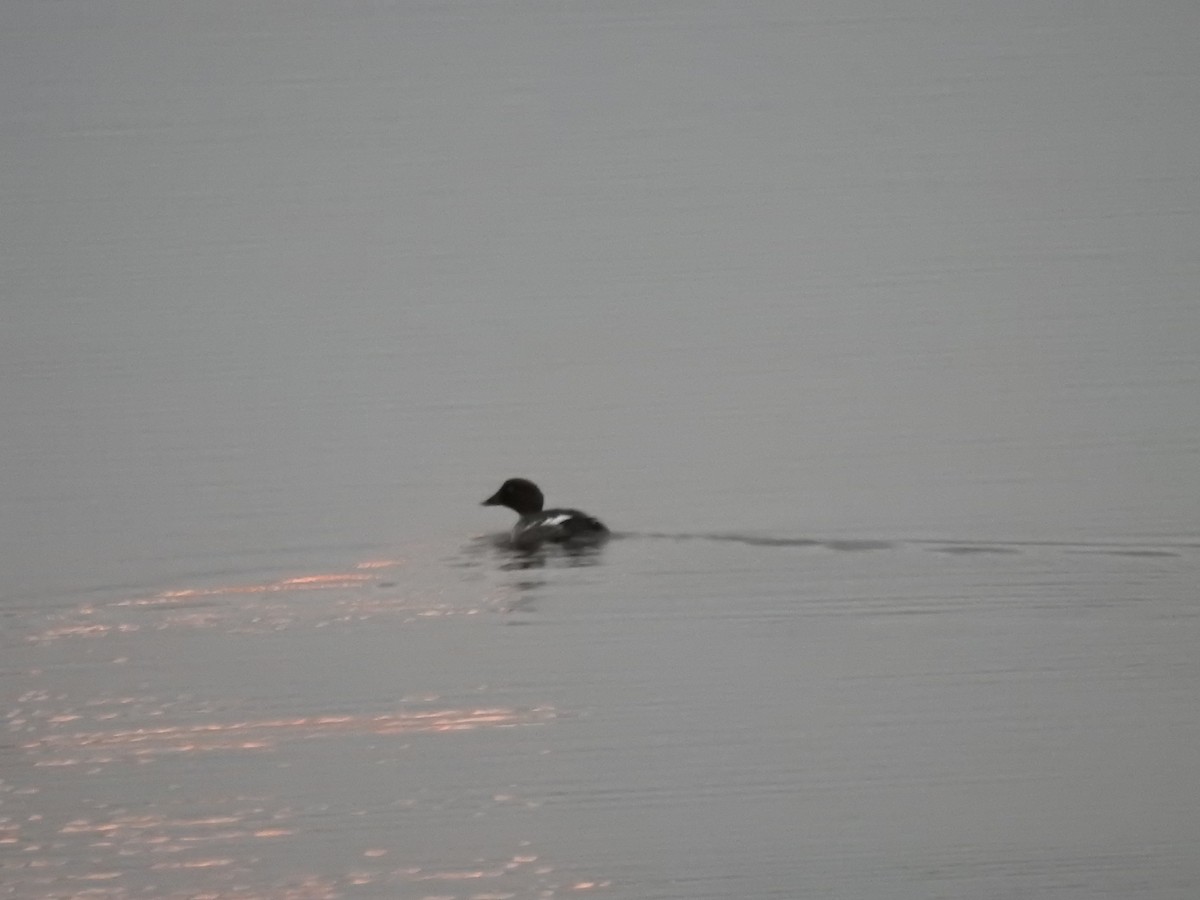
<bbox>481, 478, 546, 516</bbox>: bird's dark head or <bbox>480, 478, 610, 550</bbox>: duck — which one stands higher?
<bbox>481, 478, 546, 516</bbox>: bird's dark head

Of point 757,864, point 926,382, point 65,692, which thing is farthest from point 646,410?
point 757,864

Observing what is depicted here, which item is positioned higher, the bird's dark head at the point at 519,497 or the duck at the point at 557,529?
the bird's dark head at the point at 519,497

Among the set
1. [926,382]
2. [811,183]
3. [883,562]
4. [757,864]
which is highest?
[811,183]

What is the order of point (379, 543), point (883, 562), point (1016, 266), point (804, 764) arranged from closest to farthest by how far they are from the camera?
point (804, 764) → point (883, 562) → point (379, 543) → point (1016, 266)

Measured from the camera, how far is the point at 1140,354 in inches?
360

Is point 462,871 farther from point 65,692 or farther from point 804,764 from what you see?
point 65,692

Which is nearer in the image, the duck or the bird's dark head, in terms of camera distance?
the duck

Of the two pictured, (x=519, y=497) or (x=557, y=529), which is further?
(x=519, y=497)

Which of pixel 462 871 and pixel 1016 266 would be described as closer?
pixel 462 871

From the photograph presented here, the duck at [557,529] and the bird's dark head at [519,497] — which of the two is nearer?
the duck at [557,529]

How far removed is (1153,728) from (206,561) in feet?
11.8

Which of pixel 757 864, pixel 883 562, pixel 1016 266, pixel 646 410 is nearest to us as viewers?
pixel 757 864

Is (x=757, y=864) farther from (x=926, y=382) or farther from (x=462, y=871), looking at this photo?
(x=926, y=382)

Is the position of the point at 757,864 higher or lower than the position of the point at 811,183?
lower
